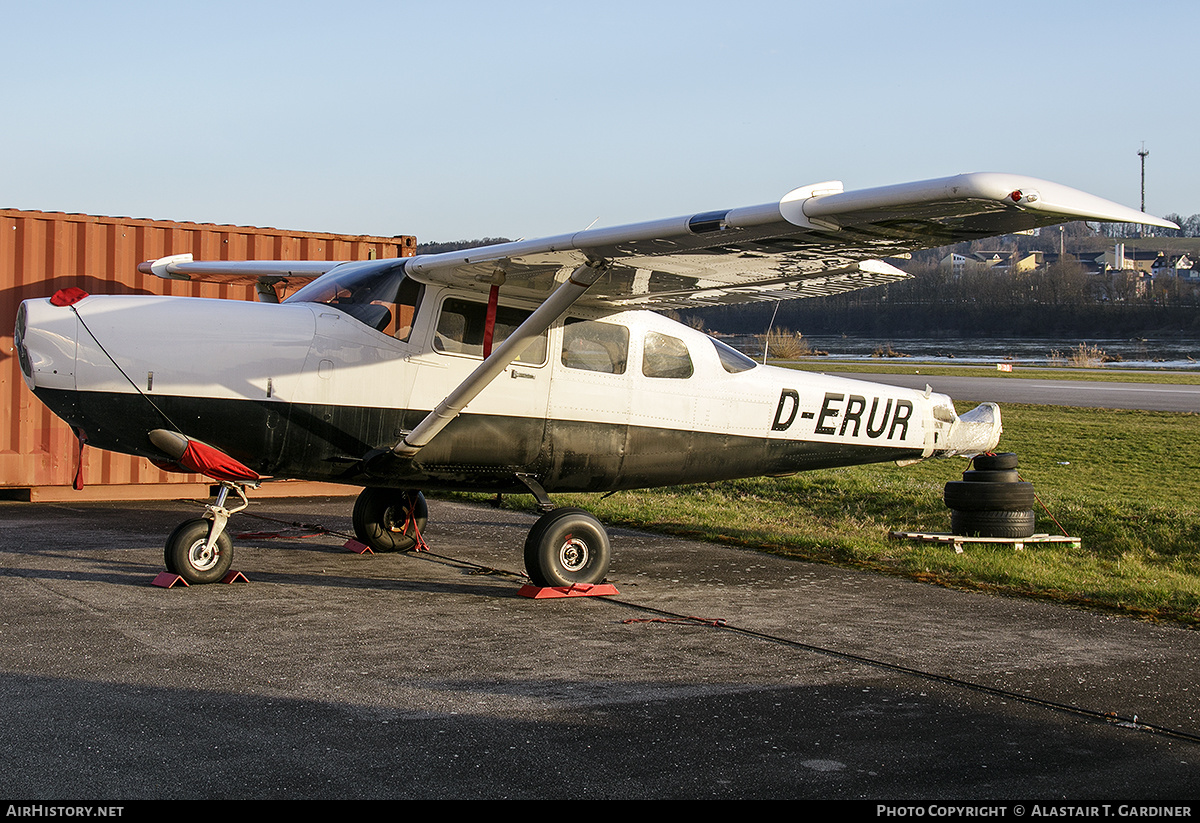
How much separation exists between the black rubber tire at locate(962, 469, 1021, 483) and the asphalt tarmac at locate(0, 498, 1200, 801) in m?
1.89

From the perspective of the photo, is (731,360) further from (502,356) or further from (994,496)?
(994,496)

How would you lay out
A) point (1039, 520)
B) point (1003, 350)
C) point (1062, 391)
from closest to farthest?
point (1039, 520) < point (1062, 391) < point (1003, 350)

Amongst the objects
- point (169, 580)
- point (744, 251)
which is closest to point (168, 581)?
point (169, 580)

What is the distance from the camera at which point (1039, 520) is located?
1120 centimetres

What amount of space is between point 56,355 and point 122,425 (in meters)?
0.59

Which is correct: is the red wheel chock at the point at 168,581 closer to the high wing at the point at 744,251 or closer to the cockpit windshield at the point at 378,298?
the high wing at the point at 744,251

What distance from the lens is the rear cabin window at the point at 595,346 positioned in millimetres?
8250

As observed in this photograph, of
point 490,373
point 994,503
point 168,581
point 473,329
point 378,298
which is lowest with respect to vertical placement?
point 168,581

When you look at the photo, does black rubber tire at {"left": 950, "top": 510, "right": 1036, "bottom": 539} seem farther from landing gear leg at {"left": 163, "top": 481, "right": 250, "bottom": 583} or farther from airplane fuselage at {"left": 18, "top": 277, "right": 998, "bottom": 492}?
landing gear leg at {"left": 163, "top": 481, "right": 250, "bottom": 583}

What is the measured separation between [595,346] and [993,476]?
4.07 meters

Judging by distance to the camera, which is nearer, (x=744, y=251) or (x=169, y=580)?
(x=744, y=251)

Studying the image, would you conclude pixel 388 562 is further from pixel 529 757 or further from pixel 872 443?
pixel 529 757

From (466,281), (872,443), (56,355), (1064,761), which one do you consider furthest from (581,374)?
(1064,761)

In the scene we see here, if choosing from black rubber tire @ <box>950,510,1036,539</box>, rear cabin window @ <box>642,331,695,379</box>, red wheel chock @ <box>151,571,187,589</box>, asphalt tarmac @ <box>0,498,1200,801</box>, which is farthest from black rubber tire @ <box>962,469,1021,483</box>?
red wheel chock @ <box>151,571,187,589</box>
